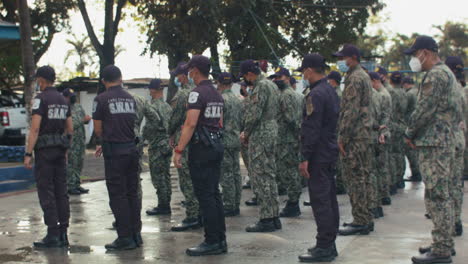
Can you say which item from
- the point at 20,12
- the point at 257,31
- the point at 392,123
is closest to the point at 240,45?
the point at 257,31

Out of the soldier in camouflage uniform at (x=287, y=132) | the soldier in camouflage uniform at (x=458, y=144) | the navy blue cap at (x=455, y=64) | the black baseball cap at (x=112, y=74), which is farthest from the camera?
the soldier in camouflage uniform at (x=287, y=132)

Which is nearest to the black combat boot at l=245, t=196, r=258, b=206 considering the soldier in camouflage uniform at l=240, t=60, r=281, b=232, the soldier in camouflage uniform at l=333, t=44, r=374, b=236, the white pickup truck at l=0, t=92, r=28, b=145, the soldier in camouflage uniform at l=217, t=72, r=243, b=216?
the soldier in camouflage uniform at l=217, t=72, r=243, b=216

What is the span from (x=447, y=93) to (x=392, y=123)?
490cm

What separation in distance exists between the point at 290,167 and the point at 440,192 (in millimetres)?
3588

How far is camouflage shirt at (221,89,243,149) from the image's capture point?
8.75m

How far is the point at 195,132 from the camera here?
21.2 ft

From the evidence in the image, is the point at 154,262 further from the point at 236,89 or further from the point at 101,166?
the point at 236,89

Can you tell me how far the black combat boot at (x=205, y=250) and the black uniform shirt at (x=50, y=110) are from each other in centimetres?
206

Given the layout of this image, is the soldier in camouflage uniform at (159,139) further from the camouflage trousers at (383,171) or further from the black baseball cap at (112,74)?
the camouflage trousers at (383,171)

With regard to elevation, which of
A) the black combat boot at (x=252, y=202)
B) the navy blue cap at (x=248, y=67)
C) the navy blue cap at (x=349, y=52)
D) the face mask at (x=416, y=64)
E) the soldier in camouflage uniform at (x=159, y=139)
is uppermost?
the navy blue cap at (x=349, y=52)

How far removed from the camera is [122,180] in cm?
675

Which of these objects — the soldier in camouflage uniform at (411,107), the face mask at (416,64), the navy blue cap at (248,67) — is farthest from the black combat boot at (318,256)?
the soldier in camouflage uniform at (411,107)

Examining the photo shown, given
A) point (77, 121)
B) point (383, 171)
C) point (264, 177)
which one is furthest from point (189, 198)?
point (77, 121)

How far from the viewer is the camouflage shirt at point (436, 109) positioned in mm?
5773
